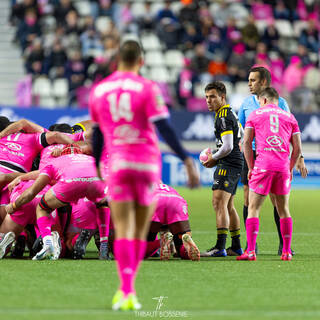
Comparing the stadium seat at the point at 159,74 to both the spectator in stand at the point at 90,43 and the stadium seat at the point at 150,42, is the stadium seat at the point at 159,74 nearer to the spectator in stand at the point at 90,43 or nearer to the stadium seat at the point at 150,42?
the stadium seat at the point at 150,42

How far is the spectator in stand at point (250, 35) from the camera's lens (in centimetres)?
2409

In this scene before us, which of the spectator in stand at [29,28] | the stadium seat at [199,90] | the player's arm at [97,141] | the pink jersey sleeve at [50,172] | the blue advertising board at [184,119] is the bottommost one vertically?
the pink jersey sleeve at [50,172]

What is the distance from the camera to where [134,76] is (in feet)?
18.8

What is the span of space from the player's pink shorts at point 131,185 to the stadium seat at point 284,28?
20575 mm

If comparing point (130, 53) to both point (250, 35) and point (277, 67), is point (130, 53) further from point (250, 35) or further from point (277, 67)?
point (250, 35)

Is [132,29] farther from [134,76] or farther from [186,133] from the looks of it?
[134,76]

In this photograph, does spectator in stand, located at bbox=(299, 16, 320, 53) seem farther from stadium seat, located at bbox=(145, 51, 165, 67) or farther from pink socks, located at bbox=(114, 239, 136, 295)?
pink socks, located at bbox=(114, 239, 136, 295)

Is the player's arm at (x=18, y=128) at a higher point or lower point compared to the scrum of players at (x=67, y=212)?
higher

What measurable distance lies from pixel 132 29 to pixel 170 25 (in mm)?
1180

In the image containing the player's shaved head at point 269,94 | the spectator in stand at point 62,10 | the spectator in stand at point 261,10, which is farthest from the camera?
the spectator in stand at point 261,10

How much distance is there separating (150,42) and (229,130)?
51.7ft

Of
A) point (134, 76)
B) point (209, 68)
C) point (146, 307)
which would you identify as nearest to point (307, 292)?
point (146, 307)

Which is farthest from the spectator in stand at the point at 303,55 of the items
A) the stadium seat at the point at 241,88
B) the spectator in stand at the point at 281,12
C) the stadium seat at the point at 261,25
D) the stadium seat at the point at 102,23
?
the stadium seat at the point at 102,23

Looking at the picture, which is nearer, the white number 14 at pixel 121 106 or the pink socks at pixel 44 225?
the white number 14 at pixel 121 106
